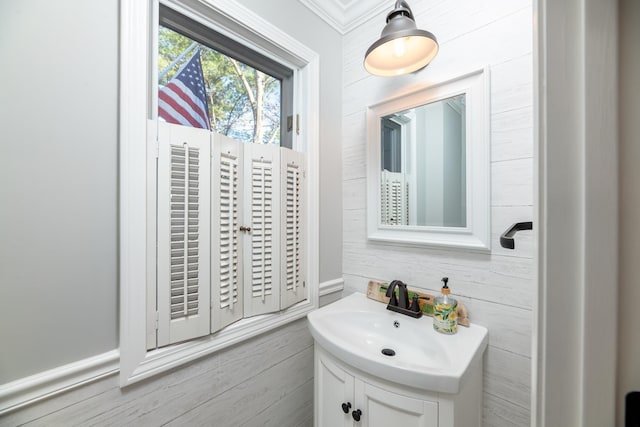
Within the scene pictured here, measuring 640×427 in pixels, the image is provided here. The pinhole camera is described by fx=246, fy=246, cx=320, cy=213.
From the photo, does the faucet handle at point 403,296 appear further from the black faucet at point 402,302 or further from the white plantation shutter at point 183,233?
the white plantation shutter at point 183,233

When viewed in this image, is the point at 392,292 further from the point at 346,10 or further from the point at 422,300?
the point at 346,10

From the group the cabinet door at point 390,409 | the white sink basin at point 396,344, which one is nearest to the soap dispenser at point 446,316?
the white sink basin at point 396,344

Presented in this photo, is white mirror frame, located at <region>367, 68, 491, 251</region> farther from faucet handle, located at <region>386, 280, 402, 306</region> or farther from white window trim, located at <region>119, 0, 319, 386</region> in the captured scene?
white window trim, located at <region>119, 0, 319, 386</region>

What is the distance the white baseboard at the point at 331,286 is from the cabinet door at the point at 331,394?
14.3 inches

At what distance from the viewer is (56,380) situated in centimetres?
63

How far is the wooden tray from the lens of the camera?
1002 millimetres

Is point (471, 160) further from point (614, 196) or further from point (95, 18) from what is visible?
point (95, 18)

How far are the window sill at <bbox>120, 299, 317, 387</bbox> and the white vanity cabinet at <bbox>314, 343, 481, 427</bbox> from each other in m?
0.25

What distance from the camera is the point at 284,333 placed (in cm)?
118

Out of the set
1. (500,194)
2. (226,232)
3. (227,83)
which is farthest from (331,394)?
(227,83)

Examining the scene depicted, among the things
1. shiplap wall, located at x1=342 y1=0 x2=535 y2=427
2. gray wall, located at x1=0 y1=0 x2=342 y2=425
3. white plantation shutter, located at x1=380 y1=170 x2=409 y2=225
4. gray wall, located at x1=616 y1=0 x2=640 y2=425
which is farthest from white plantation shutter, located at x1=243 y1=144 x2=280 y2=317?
gray wall, located at x1=616 y1=0 x2=640 y2=425

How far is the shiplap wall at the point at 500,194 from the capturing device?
0.88 metres

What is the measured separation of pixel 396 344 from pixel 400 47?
3.97 ft

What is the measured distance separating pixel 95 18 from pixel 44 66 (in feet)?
0.66
